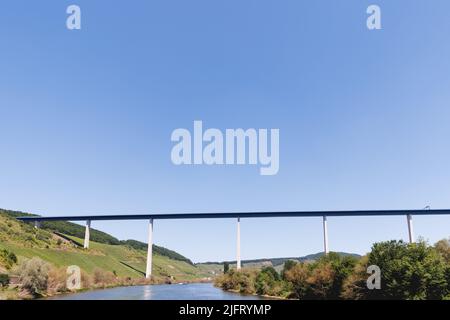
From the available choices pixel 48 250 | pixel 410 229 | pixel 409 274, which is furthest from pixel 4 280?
pixel 410 229

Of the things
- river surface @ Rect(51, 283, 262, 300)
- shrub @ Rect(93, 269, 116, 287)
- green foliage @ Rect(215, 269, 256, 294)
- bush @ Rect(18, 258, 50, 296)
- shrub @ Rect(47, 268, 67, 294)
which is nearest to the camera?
bush @ Rect(18, 258, 50, 296)

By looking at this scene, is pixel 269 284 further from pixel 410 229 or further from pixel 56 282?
pixel 410 229

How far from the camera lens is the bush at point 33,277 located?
57562 mm

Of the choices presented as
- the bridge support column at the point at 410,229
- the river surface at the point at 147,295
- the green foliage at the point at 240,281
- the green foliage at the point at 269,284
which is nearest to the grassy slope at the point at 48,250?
the river surface at the point at 147,295

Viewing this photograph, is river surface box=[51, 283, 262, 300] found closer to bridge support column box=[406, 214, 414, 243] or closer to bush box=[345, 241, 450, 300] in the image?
bush box=[345, 241, 450, 300]

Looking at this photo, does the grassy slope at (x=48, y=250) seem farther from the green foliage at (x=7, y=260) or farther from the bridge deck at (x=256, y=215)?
the green foliage at (x=7, y=260)

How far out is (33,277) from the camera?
5825cm

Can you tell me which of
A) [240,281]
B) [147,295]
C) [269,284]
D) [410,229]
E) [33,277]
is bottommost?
[147,295]

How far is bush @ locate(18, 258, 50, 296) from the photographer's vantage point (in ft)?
189

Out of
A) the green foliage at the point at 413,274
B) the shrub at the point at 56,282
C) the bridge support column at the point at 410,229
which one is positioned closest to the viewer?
the green foliage at the point at 413,274

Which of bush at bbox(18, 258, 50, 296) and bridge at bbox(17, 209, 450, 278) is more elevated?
bridge at bbox(17, 209, 450, 278)

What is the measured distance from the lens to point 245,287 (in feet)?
290

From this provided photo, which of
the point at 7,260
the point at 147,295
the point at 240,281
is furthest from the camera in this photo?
the point at 240,281

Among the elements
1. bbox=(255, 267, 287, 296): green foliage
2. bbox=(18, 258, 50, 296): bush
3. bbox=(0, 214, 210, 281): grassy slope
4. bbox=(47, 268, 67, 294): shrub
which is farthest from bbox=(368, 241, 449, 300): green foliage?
bbox=(0, 214, 210, 281): grassy slope
